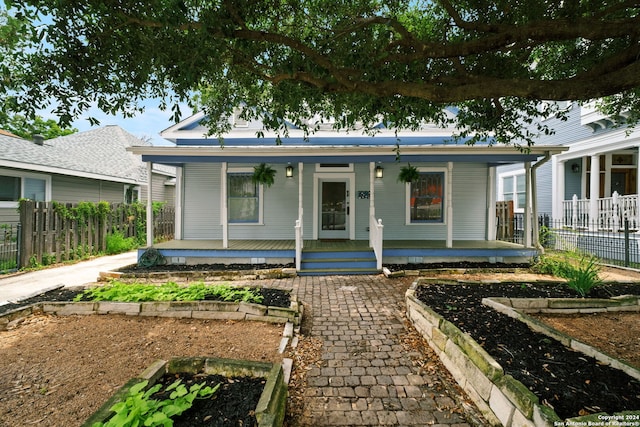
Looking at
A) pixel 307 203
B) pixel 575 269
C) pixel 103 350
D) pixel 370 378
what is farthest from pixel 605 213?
pixel 103 350

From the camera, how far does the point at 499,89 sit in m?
3.06

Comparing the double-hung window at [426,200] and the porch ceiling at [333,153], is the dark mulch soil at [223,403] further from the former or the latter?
the double-hung window at [426,200]

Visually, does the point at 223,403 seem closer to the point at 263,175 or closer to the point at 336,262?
the point at 336,262

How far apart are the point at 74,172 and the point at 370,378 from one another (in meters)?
13.2

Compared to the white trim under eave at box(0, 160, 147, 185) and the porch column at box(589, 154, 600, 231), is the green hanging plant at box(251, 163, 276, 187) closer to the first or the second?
the white trim under eave at box(0, 160, 147, 185)

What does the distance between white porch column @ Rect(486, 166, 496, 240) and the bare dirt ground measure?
5.91m

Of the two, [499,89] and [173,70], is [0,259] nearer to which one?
[173,70]

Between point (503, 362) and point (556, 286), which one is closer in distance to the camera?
point (503, 362)

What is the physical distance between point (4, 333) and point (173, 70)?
13.2ft

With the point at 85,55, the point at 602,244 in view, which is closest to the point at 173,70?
the point at 85,55

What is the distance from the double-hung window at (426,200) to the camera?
10.1m

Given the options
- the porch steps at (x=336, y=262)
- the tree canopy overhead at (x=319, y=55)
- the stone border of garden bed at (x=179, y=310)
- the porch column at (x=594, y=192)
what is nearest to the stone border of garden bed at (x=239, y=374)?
the stone border of garden bed at (x=179, y=310)

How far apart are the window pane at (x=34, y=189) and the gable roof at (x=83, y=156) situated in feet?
2.31

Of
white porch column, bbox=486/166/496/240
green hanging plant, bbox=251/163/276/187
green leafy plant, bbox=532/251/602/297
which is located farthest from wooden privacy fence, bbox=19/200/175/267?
white porch column, bbox=486/166/496/240
